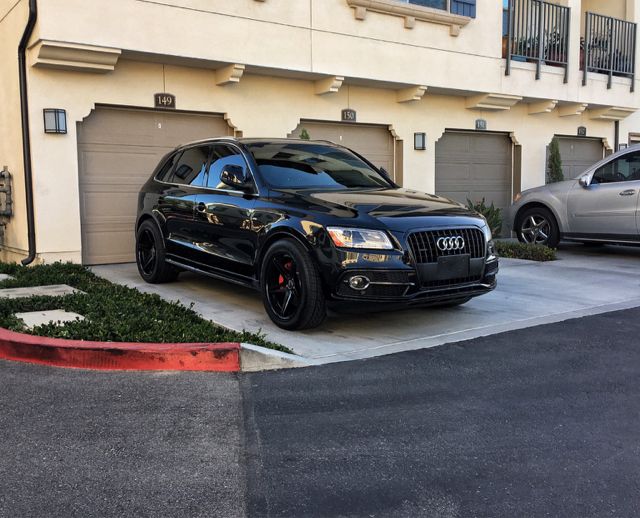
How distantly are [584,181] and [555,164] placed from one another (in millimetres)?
3719

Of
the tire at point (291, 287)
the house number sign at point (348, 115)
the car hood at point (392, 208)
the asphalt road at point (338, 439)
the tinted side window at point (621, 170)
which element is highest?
the house number sign at point (348, 115)

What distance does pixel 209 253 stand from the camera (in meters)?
6.91

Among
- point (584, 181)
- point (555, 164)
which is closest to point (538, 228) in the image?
point (584, 181)

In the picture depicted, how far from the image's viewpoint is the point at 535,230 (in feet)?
38.8

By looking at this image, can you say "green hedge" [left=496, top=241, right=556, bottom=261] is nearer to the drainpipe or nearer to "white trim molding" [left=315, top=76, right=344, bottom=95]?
"white trim molding" [left=315, top=76, right=344, bottom=95]

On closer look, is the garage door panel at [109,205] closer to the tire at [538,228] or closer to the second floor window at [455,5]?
the second floor window at [455,5]

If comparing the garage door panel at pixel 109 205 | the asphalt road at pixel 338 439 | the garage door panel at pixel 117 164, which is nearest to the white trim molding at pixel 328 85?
the garage door panel at pixel 117 164

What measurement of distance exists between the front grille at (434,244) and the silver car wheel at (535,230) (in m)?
5.97

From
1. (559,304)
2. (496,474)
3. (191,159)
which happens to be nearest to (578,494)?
(496,474)

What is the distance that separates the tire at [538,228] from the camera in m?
11.5

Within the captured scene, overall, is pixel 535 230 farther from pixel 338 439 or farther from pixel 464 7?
pixel 338 439

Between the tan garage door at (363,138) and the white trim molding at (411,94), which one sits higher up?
the white trim molding at (411,94)

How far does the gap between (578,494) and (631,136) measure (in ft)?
51.7

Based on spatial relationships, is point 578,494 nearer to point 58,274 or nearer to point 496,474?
point 496,474
